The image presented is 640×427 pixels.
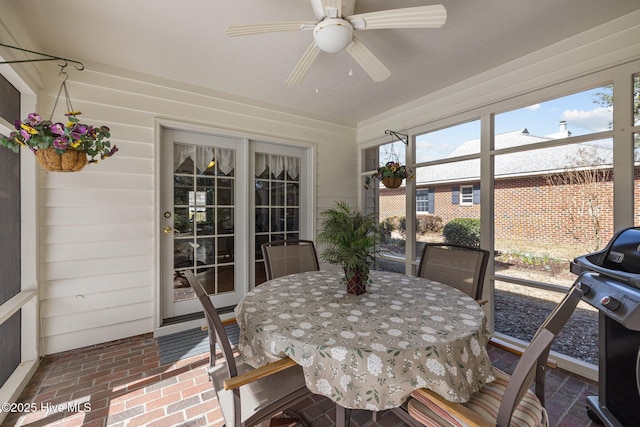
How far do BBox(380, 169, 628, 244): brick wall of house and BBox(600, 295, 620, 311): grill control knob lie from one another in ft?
4.31

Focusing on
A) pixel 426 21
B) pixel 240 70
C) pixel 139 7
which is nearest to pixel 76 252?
pixel 139 7

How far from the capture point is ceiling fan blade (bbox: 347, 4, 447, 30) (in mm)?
1402

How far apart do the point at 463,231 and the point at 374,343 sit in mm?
2526

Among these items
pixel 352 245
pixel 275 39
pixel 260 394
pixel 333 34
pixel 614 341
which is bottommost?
pixel 260 394

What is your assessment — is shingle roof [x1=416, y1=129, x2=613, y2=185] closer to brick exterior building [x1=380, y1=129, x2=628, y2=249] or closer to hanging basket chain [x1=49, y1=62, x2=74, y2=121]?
brick exterior building [x1=380, y1=129, x2=628, y2=249]

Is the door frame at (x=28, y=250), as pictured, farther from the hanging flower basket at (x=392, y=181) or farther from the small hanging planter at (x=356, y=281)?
the hanging flower basket at (x=392, y=181)

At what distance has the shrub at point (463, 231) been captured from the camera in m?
2.99

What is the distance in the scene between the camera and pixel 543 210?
2557mm

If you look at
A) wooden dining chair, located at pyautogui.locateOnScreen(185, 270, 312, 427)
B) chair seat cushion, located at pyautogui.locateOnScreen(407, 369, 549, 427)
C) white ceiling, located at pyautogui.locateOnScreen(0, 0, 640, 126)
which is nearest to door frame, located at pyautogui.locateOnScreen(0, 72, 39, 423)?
white ceiling, located at pyautogui.locateOnScreen(0, 0, 640, 126)

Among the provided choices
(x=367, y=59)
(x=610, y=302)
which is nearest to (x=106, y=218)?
(x=367, y=59)

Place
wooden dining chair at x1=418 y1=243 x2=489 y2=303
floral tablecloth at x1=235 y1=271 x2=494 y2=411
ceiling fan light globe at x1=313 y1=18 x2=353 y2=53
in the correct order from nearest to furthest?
floral tablecloth at x1=235 y1=271 x2=494 y2=411 → ceiling fan light globe at x1=313 y1=18 x2=353 y2=53 → wooden dining chair at x1=418 y1=243 x2=489 y2=303

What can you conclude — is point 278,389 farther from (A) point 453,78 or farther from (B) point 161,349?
(A) point 453,78

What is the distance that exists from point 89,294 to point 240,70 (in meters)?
2.68

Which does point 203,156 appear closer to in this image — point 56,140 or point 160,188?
point 160,188
